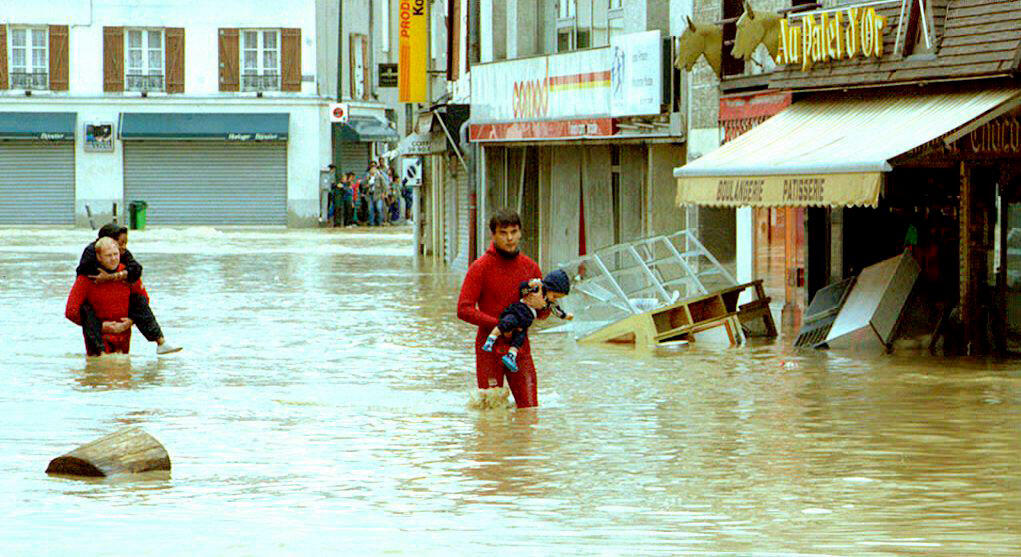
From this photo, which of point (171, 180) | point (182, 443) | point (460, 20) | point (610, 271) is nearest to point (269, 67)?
point (171, 180)

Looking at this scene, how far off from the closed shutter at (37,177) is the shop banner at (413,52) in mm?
22453

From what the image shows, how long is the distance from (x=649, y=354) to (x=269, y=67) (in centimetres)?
4542

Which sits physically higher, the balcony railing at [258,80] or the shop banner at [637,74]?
the balcony railing at [258,80]

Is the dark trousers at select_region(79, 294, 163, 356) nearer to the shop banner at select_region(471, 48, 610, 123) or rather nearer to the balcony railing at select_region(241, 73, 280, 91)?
the shop banner at select_region(471, 48, 610, 123)

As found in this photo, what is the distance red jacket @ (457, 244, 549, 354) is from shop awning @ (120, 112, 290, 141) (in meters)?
49.5

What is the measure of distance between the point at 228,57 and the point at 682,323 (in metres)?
44.5

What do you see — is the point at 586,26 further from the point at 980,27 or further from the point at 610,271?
the point at 980,27

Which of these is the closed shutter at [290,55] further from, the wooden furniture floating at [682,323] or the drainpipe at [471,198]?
the wooden furniture floating at [682,323]

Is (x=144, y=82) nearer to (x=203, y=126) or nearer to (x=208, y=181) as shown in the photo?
(x=203, y=126)

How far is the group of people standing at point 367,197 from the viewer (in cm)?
6303

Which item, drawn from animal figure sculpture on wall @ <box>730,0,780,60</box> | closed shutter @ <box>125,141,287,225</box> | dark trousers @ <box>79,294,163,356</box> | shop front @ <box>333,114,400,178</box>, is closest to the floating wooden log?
dark trousers @ <box>79,294,163,356</box>

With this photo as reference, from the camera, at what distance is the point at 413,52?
42250 millimetres

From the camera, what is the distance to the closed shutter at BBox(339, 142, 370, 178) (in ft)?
220

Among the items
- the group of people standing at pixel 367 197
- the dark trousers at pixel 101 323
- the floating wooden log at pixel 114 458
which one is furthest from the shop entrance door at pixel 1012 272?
the group of people standing at pixel 367 197
